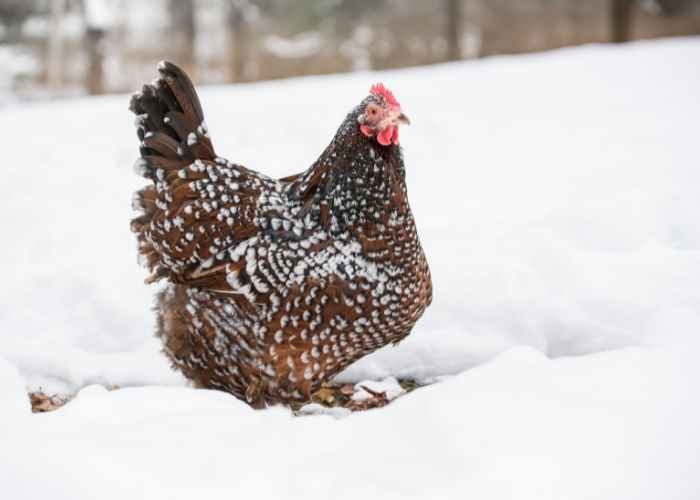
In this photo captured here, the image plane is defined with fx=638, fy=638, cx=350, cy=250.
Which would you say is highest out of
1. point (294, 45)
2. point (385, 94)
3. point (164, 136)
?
point (294, 45)

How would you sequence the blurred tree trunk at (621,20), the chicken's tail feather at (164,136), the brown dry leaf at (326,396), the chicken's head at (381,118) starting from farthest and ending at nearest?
1. the blurred tree trunk at (621,20)
2. the brown dry leaf at (326,396)
3. the chicken's tail feather at (164,136)
4. the chicken's head at (381,118)

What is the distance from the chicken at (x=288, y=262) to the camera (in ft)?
8.35

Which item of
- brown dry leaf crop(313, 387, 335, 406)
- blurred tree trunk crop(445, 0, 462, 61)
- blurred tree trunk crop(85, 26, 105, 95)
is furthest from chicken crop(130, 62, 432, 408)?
blurred tree trunk crop(85, 26, 105, 95)

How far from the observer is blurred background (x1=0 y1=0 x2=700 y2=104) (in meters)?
8.60

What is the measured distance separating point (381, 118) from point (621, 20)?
6.77 metres

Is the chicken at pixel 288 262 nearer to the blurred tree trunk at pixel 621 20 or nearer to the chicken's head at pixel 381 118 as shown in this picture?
the chicken's head at pixel 381 118

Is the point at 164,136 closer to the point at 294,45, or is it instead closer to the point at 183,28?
the point at 294,45

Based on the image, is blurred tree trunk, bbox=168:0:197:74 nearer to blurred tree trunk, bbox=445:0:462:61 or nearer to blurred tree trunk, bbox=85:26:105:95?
blurred tree trunk, bbox=85:26:105:95

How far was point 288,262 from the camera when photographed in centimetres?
259

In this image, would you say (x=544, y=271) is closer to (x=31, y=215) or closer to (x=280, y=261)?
(x=280, y=261)

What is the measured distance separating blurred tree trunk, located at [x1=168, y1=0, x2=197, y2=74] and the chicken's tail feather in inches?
299

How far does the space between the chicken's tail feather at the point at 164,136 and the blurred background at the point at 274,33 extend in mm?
6434

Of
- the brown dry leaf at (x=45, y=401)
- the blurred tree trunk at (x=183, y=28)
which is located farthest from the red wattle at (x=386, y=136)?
the blurred tree trunk at (x=183, y=28)

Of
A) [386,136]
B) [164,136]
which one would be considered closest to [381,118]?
[386,136]
